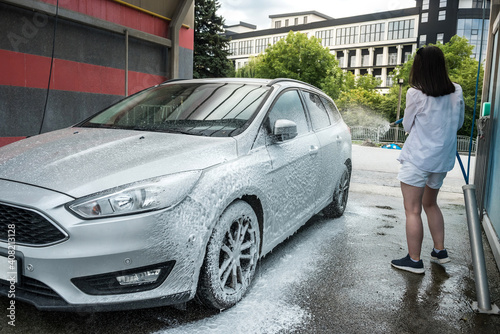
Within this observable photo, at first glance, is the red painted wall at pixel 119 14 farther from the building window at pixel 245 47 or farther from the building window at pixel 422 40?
the building window at pixel 245 47

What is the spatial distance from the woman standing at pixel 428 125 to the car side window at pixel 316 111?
3.73 feet

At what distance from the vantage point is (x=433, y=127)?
349cm

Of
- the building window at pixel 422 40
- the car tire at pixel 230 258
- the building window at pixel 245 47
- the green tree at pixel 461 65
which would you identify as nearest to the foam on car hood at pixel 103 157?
the car tire at pixel 230 258

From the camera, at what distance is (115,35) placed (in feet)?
27.9

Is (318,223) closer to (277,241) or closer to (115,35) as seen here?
(277,241)

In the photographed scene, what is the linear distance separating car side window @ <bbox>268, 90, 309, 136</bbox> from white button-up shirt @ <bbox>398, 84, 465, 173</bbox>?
3.18ft

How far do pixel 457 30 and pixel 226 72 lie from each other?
3496 centimetres

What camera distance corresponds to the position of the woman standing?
3.48 metres

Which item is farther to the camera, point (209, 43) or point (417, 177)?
point (209, 43)

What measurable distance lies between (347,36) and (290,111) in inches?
3044

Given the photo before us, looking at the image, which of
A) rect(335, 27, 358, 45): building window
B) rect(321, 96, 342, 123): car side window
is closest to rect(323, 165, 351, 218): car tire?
rect(321, 96, 342, 123): car side window

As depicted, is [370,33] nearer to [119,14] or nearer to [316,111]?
[119,14]

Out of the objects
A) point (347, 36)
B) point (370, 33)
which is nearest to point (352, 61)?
point (347, 36)

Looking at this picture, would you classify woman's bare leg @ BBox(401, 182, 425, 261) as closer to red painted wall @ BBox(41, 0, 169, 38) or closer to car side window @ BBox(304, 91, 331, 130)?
car side window @ BBox(304, 91, 331, 130)
